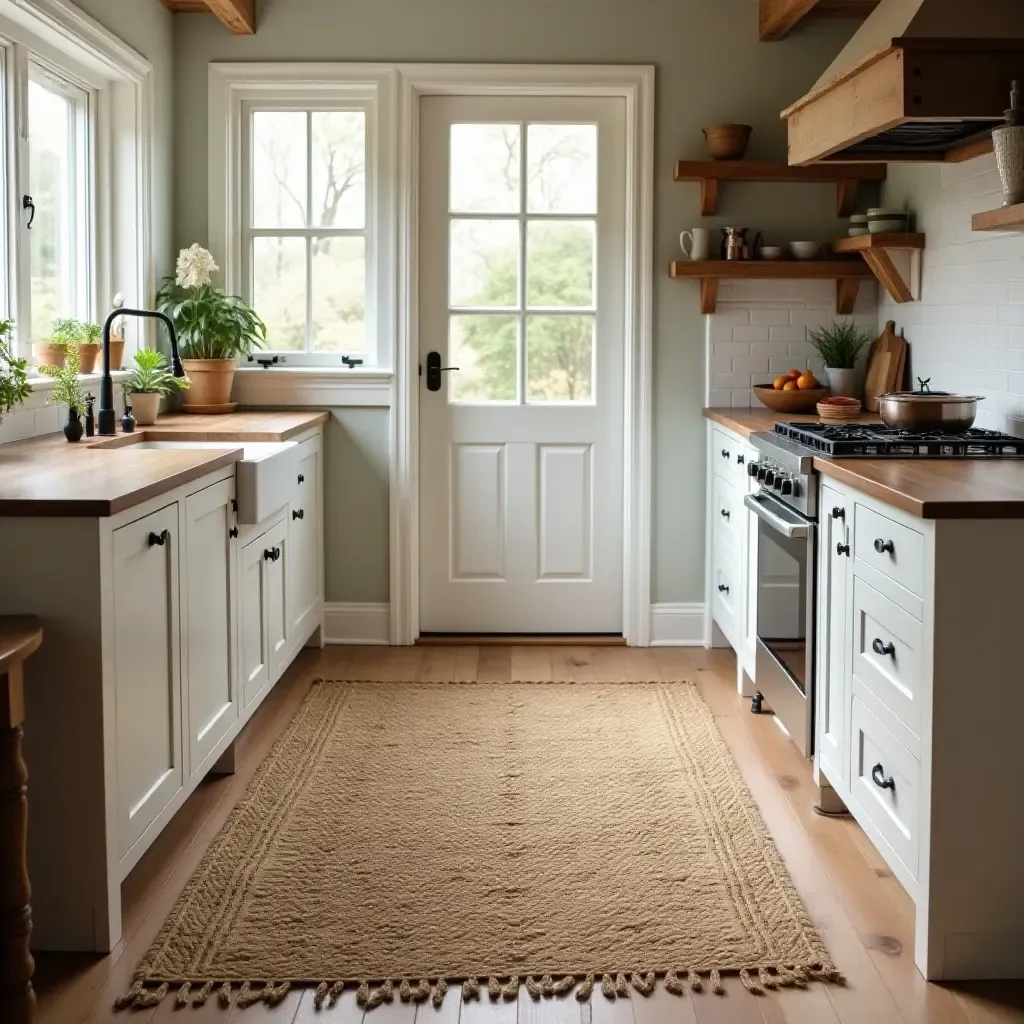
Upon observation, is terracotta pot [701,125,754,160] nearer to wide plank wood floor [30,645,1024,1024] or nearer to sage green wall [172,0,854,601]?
sage green wall [172,0,854,601]

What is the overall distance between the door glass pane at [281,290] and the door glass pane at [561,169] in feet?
3.01

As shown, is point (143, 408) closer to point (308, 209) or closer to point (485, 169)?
point (308, 209)

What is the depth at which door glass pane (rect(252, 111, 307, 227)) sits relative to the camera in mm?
5008

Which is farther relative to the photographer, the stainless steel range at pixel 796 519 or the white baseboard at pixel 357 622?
the white baseboard at pixel 357 622

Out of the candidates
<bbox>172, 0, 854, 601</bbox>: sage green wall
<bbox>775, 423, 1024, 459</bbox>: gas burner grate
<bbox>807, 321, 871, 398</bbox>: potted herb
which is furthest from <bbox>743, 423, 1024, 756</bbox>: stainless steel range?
<bbox>172, 0, 854, 601</bbox>: sage green wall

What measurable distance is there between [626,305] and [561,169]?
58 centimetres

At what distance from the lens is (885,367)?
15.3 feet

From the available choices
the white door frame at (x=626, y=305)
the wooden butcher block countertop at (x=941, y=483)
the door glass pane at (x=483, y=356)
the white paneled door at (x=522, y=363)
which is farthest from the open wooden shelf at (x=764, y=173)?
the wooden butcher block countertop at (x=941, y=483)

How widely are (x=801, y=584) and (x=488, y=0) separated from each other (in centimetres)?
265

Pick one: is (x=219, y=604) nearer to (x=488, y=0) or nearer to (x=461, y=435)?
(x=461, y=435)

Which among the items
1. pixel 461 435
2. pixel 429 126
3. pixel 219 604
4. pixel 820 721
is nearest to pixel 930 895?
pixel 820 721

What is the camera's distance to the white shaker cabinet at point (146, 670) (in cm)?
260

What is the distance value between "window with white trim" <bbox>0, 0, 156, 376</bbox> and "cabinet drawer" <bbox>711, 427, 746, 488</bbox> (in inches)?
83.1

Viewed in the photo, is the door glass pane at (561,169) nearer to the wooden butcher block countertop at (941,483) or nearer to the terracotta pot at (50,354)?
the terracotta pot at (50,354)
